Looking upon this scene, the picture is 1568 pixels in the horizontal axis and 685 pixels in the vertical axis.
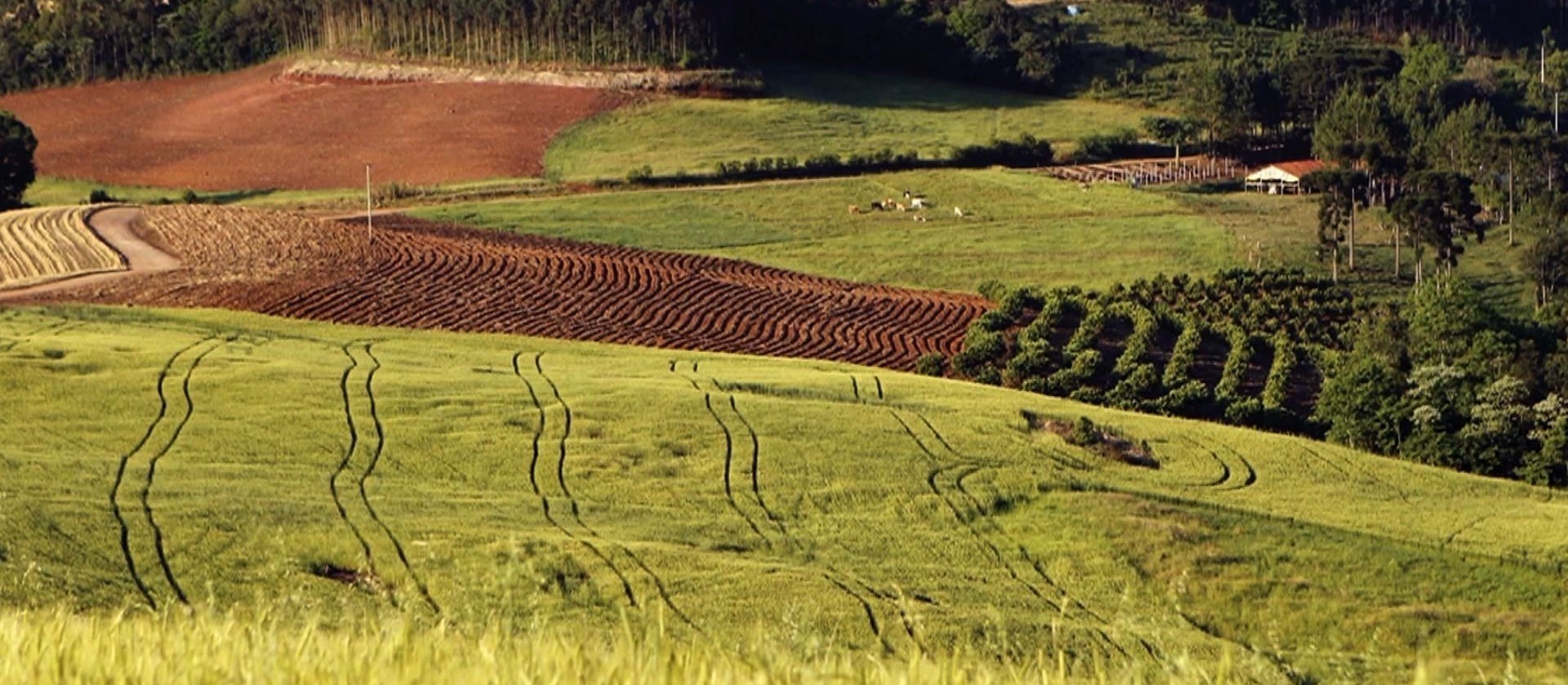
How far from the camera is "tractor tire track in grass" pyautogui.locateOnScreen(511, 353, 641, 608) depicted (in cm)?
2524

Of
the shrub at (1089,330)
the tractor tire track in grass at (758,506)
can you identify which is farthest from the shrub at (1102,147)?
the tractor tire track in grass at (758,506)

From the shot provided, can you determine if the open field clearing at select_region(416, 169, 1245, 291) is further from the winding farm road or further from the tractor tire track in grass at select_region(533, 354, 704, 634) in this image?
the tractor tire track in grass at select_region(533, 354, 704, 634)

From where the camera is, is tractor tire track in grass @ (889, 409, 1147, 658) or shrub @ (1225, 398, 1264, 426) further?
shrub @ (1225, 398, 1264, 426)

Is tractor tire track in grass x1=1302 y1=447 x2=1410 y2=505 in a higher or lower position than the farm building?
lower

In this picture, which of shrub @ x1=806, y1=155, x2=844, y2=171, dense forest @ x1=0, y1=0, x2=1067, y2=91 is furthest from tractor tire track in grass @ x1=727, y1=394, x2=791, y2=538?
dense forest @ x1=0, y1=0, x2=1067, y2=91

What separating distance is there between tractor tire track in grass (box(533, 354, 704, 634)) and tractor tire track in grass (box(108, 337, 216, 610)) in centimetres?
538

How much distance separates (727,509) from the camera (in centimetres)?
3198

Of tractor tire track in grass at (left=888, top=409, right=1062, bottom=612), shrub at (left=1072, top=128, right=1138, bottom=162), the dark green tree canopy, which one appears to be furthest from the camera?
shrub at (left=1072, top=128, right=1138, bottom=162)

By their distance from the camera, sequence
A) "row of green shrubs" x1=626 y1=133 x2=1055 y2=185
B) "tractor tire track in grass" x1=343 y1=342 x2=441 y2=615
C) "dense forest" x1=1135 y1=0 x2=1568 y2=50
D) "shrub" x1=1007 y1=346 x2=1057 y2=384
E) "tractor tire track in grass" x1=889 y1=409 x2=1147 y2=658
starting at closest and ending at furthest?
"tractor tire track in grass" x1=343 y1=342 x2=441 y2=615
"tractor tire track in grass" x1=889 y1=409 x2=1147 y2=658
"shrub" x1=1007 y1=346 x2=1057 y2=384
"row of green shrubs" x1=626 y1=133 x2=1055 y2=185
"dense forest" x1=1135 y1=0 x2=1568 y2=50

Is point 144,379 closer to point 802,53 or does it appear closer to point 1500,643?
point 1500,643

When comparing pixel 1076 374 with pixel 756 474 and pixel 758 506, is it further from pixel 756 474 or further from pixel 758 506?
pixel 758 506

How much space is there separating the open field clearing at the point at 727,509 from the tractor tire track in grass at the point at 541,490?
8 cm

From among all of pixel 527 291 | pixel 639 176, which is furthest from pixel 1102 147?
pixel 527 291

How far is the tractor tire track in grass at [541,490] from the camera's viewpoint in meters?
25.2
